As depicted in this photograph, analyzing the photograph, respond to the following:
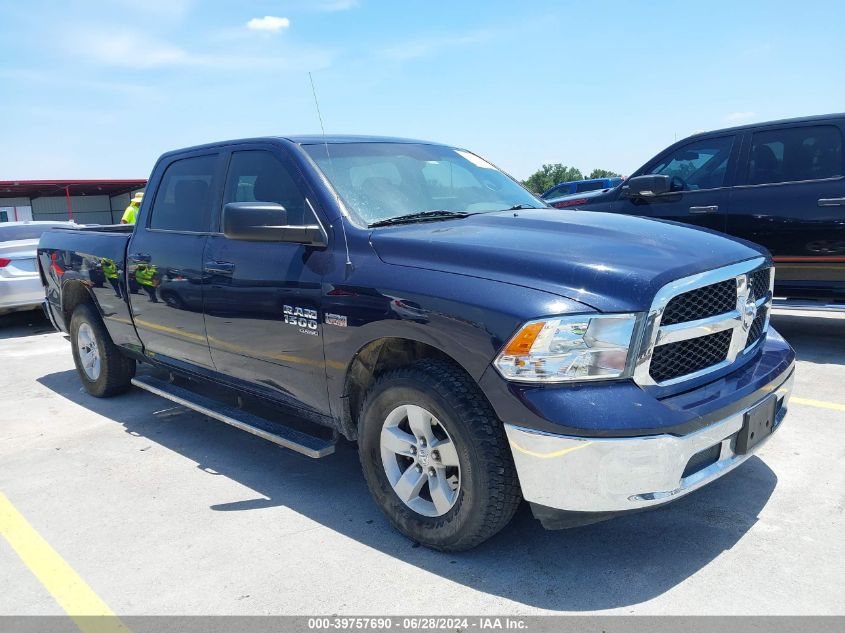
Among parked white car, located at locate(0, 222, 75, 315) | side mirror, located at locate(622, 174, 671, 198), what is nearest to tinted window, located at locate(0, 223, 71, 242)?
parked white car, located at locate(0, 222, 75, 315)

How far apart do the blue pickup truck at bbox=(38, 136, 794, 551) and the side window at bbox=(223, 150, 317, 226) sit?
0.04 ft

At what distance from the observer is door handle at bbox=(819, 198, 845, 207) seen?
19.0ft

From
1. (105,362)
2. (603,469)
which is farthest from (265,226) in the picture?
(105,362)

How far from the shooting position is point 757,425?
9.64 ft

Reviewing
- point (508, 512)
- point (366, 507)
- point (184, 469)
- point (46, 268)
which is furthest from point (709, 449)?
point (46, 268)

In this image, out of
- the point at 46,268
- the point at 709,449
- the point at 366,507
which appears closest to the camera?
the point at 709,449

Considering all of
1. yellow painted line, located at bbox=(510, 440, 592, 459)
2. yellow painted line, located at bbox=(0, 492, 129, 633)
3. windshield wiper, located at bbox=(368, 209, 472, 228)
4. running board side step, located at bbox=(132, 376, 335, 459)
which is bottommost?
yellow painted line, located at bbox=(0, 492, 129, 633)

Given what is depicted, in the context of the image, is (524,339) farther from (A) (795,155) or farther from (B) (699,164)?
(B) (699,164)

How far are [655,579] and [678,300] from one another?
1.12 m

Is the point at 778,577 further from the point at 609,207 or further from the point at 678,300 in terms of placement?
the point at 609,207

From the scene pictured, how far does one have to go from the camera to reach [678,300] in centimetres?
Answer: 275

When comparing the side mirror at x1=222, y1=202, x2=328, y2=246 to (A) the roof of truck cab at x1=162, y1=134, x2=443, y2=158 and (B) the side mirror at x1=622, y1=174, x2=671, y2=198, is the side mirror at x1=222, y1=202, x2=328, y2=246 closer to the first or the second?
(A) the roof of truck cab at x1=162, y1=134, x2=443, y2=158

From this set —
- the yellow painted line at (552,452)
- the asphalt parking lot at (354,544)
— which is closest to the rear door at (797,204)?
the asphalt parking lot at (354,544)

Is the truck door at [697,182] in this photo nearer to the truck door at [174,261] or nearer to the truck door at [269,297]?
the truck door at [269,297]
